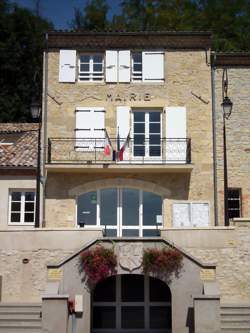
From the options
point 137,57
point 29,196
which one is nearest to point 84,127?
point 29,196

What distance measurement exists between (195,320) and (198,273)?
148cm

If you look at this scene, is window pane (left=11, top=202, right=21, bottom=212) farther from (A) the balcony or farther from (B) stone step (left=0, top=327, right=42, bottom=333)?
(B) stone step (left=0, top=327, right=42, bottom=333)

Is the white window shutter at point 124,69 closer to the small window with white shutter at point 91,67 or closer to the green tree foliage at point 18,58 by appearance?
the small window with white shutter at point 91,67

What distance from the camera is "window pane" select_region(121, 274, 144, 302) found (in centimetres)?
1666

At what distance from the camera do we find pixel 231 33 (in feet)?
112

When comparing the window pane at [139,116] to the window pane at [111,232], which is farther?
the window pane at [139,116]

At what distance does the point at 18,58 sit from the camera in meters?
37.5

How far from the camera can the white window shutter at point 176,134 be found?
20.9 m

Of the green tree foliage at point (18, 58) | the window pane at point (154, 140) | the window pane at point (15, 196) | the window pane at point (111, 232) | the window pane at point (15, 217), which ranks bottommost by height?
the window pane at point (111, 232)

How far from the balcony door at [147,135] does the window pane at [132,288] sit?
18.4 ft

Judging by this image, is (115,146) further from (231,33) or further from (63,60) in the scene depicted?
(231,33)

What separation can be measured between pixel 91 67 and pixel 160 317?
33.1ft

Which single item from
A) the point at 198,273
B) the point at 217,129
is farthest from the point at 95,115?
the point at 198,273

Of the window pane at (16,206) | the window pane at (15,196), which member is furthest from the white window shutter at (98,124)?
the window pane at (16,206)
